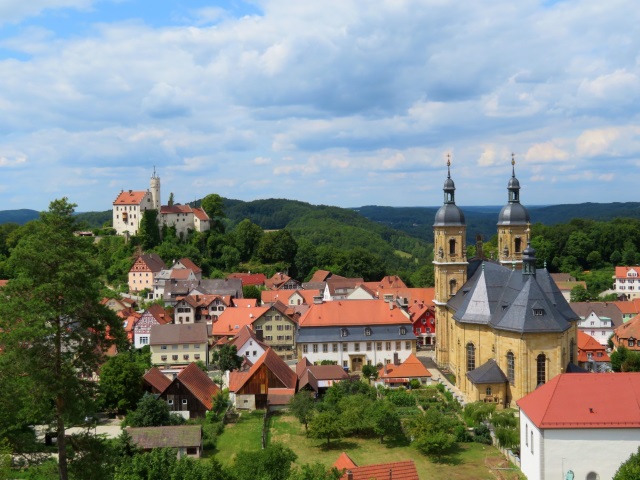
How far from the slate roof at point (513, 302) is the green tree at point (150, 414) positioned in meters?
24.2

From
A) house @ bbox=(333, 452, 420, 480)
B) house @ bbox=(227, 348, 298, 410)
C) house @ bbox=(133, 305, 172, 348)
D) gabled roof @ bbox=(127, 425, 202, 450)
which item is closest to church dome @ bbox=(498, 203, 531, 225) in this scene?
house @ bbox=(227, 348, 298, 410)

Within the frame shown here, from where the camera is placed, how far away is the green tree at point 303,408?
40.5 m

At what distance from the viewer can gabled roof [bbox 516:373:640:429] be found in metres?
30.7

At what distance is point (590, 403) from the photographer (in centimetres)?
3133

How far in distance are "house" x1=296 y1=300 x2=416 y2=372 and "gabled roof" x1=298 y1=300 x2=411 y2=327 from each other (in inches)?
3.6

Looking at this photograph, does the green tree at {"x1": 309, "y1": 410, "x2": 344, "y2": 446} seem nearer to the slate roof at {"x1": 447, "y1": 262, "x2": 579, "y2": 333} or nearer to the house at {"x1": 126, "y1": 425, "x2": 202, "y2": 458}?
the house at {"x1": 126, "y1": 425, "x2": 202, "y2": 458}

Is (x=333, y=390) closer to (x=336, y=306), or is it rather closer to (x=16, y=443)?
(x=336, y=306)

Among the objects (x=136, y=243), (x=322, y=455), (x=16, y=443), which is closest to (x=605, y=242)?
(x=136, y=243)

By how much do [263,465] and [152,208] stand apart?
89.4 metres

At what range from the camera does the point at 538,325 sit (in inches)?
1716

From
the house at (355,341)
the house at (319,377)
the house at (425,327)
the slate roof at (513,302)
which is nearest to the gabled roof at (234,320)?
the house at (355,341)

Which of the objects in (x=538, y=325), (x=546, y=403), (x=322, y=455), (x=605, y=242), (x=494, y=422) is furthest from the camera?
(x=605, y=242)

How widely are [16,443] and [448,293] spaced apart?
4011 centimetres

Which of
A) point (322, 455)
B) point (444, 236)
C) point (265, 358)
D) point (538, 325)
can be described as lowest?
point (322, 455)
